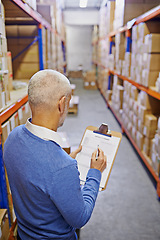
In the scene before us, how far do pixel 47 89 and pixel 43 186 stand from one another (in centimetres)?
47

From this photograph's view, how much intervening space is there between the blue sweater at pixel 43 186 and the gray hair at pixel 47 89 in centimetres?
18

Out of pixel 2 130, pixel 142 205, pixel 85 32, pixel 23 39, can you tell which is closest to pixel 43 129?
pixel 2 130

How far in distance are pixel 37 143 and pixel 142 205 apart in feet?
7.62

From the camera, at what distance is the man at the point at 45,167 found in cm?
106

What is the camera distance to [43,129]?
113 centimetres

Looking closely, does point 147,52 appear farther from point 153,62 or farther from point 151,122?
point 151,122

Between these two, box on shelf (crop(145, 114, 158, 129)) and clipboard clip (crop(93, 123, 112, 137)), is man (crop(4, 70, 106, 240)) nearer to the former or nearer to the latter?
clipboard clip (crop(93, 123, 112, 137))

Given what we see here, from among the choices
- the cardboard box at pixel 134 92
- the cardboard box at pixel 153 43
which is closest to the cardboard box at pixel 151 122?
the cardboard box at pixel 134 92

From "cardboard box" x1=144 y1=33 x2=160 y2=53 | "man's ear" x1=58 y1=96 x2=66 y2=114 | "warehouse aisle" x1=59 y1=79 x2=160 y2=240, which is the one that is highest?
"cardboard box" x1=144 y1=33 x2=160 y2=53

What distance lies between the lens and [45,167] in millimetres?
1053

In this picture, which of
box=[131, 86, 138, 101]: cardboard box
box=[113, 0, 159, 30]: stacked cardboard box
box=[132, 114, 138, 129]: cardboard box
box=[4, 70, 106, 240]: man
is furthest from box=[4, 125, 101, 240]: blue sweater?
box=[113, 0, 159, 30]: stacked cardboard box

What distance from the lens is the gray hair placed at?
1084 mm

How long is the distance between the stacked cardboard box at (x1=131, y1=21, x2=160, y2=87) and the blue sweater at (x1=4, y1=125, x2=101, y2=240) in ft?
8.89

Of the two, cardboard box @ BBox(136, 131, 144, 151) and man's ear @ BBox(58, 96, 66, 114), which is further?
cardboard box @ BBox(136, 131, 144, 151)
